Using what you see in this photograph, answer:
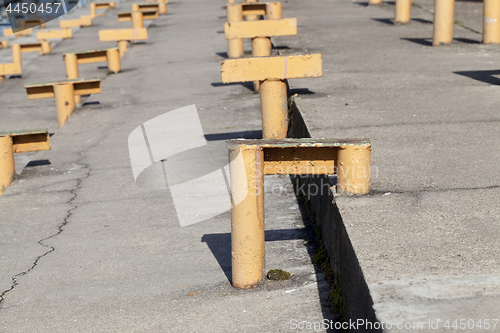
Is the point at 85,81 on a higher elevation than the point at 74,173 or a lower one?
higher

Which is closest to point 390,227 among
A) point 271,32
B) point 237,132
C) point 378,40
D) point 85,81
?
point 237,132

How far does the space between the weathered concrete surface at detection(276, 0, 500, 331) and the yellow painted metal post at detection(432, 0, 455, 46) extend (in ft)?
0.78

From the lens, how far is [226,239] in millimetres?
4965

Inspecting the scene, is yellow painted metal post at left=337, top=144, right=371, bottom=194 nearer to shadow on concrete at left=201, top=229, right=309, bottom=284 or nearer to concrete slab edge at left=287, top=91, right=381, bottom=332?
concrete slab edge at left=287, top=91, right=381, bottom=332

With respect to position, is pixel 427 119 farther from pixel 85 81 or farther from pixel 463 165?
pixel 85 81

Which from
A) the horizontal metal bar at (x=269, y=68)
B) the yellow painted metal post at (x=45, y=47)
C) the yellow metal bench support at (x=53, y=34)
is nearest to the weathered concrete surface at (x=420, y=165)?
the horizontal metal bar at (x=269, y=68)

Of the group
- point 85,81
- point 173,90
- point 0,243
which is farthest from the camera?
point 173,90

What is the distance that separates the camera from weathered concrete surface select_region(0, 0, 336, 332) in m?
3.74

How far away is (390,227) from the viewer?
3.59 meters

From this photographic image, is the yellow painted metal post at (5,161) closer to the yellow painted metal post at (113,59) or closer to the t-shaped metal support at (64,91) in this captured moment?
the t-shaped metal support at (64,91)

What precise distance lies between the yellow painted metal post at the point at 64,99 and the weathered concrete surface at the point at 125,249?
163mm

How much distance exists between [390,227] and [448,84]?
4308 mm

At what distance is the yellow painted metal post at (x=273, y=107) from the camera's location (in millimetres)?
6152

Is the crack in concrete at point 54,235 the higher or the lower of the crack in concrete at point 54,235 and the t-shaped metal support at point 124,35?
the lower
